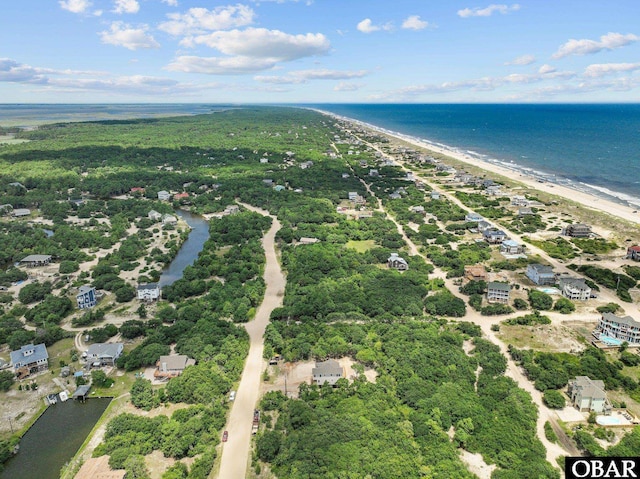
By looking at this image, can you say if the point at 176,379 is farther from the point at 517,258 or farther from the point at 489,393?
the point at 517,258

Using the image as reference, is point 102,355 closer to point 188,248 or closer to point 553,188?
point 188,248

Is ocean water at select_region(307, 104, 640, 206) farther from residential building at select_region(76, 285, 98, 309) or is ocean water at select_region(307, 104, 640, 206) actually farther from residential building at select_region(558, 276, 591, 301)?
residential building at select_region(76, 285, 98, 309)

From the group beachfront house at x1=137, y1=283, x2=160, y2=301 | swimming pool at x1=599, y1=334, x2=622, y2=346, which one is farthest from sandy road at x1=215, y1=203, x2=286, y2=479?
swimming pool at x1=599, y1=334, x2=622, y2=346

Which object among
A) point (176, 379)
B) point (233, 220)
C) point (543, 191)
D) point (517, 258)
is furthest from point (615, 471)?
point (543, 191)

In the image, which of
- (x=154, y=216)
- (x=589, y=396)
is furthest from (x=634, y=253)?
(x=154, y=216)

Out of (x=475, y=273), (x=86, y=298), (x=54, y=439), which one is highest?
(x=475, y=273)
